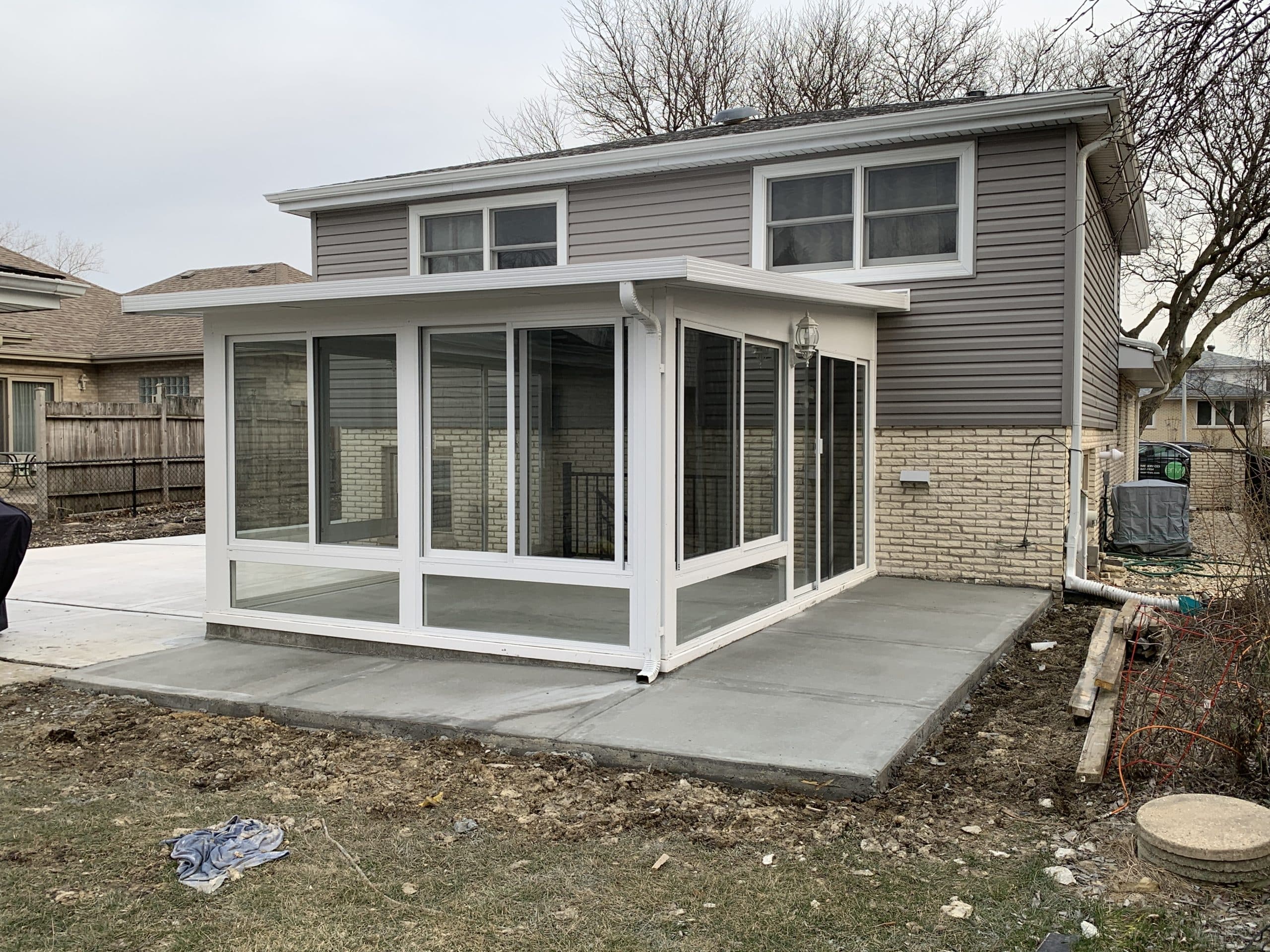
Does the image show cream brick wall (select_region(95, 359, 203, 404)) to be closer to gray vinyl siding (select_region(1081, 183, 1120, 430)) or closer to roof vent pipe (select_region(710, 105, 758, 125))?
roof vent pipe (select_region(710, 105, 758, 125))

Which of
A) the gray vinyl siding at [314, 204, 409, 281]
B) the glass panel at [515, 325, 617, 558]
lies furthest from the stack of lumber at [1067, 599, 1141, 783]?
the gray vinyl siding at [314, 204, 409, 281]

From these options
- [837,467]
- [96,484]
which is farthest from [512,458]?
[96,484]

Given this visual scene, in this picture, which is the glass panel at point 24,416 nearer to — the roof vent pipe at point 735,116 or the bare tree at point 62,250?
the roof vent pipe at point 735,116

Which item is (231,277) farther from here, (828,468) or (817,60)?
(828,468)

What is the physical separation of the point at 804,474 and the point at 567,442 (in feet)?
8.34

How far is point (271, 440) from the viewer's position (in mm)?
7055

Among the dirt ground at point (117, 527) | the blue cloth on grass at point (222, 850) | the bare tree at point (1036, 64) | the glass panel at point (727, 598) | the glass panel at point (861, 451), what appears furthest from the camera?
the bare tree at point (1036, 64)

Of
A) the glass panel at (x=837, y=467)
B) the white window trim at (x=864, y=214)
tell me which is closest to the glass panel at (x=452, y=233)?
the white window trim at (x=864, y=214)

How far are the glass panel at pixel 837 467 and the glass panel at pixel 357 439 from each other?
3.57 m

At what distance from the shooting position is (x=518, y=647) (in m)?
6.38

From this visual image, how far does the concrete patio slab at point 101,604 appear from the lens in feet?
23.7

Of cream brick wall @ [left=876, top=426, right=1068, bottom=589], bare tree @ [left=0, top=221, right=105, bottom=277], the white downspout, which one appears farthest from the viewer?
bare tree @ [left=0, top=221, right=105, bottom=277]

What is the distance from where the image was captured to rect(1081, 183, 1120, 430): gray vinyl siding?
9938mm

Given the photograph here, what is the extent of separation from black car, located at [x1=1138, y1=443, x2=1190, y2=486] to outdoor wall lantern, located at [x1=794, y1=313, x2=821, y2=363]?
12.9 meters
